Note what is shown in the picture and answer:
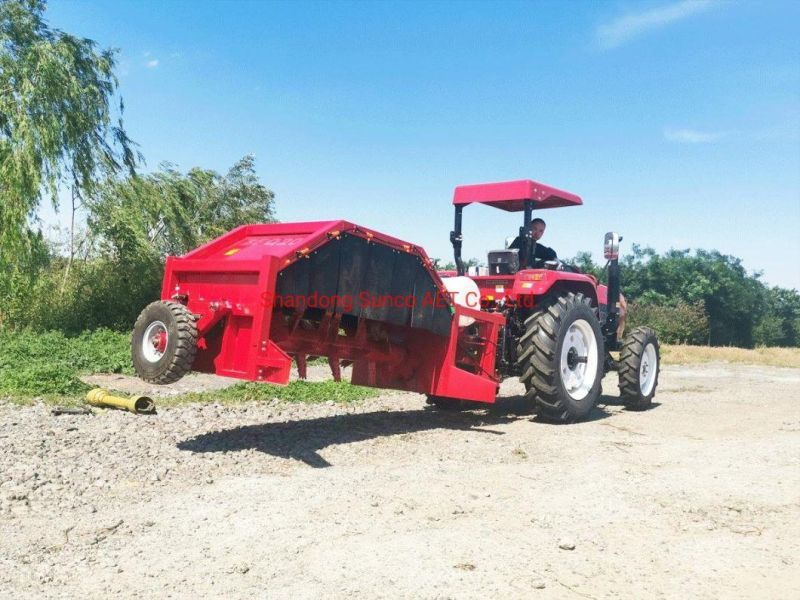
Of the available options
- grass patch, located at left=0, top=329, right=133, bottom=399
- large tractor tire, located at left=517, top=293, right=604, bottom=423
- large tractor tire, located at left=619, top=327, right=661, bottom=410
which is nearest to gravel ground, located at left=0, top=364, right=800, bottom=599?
large tractor tire, located at left=517, top=293, right=604, bottom=423

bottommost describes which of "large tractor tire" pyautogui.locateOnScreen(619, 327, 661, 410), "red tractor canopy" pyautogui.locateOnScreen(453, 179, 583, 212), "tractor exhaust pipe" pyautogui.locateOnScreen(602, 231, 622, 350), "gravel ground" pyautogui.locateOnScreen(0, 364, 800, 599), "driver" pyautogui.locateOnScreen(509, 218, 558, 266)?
"gravel ground" pyautogui.locateOnScreen(0, 364, 800, 599)

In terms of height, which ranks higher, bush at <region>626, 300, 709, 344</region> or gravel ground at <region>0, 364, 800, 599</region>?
bush at <region>626, 300, 709, 344</region>

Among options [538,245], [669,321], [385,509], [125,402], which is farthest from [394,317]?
[669,321]

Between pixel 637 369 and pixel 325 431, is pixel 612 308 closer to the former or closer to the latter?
pixel 637 369

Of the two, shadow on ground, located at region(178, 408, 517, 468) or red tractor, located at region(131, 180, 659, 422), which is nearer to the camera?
red tractor, located at region(131, 180, 659, 422)

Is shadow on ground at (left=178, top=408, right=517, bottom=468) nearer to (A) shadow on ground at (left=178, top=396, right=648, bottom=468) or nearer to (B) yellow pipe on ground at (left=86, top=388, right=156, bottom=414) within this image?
(A) shadow on ground at (left=178, top=396, right=648, bottom=468)

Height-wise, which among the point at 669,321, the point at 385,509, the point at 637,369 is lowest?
the point at 385,509

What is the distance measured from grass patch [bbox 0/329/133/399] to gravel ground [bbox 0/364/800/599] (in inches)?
46.4

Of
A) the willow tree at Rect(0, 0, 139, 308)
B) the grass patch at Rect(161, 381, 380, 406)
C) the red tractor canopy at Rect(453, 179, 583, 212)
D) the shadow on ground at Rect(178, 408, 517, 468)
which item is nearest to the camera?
the shadow on ground at Rect(178, 408, 517, 468)

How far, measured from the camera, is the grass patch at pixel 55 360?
324 inches

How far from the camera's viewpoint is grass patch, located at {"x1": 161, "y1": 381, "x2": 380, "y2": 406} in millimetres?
8180

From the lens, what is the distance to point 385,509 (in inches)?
163

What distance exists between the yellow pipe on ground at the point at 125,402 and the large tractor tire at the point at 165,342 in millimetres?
1646

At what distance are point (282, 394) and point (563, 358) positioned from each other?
342cm
